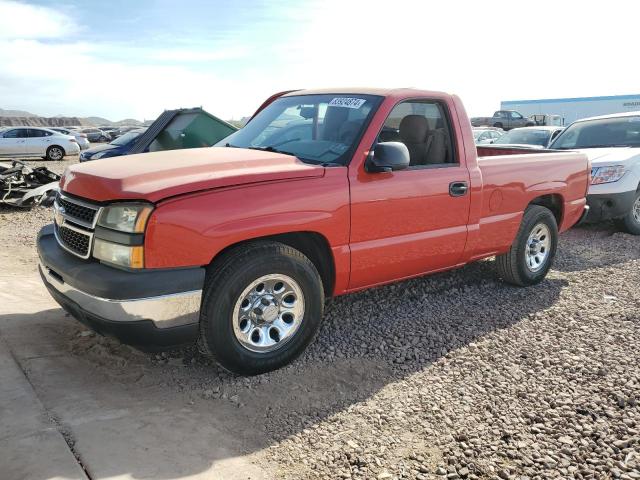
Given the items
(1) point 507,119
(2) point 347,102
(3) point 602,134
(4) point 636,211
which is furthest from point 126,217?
(1) point 507,119

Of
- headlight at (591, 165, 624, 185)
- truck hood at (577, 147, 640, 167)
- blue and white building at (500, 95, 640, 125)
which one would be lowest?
headlight at (591, 165, 624, 185)

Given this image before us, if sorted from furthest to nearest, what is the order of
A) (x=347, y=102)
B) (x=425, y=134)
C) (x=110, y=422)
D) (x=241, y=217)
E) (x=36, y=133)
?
1. (x=36, y=133)
2. (x=425, y=134)
3. (x=347, y=102)
4. (x=241, y=217)
5. (x=110, y=422)

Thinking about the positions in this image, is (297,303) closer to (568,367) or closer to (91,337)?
(91,337)

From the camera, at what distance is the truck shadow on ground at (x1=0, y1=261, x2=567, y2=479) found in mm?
2857

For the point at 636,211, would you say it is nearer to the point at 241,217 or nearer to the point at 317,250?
the point at 317,250

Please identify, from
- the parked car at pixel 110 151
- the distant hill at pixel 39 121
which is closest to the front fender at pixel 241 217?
the parked car at pixel 110 151

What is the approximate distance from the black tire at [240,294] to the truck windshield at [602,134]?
688cm

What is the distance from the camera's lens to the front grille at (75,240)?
340 cm

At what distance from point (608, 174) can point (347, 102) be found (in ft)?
16.7

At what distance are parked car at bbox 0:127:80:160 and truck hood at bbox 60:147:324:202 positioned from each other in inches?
823

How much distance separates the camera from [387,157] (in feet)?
12.4

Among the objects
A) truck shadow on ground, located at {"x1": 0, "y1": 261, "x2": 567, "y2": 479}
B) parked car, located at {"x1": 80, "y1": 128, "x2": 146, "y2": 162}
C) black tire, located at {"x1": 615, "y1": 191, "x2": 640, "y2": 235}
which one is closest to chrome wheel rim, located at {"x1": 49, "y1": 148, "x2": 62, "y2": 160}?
parked car, located at {"x1": 80, "y1": 128, "x2": 146, "y2": 162}

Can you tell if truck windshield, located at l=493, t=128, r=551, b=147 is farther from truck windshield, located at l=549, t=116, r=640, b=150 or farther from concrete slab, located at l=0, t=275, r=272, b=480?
concrete slab, located at l=0, t=275, r=272, b=480

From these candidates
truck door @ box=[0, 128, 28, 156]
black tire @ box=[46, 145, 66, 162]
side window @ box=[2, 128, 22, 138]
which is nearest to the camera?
truck door @ box=[0, 128, 28, 156]
